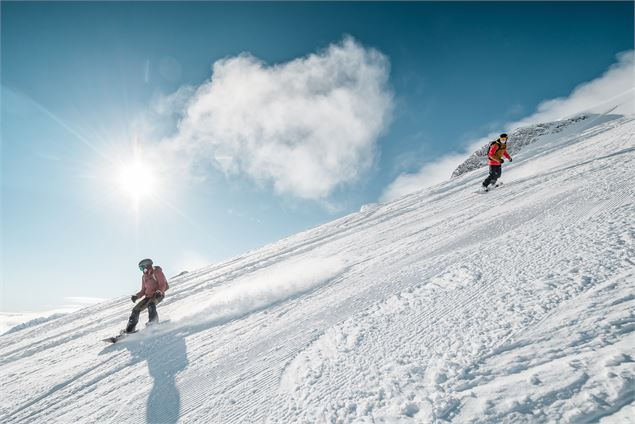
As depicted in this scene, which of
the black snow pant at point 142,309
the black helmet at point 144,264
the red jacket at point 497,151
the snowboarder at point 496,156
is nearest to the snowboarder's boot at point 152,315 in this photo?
the black snow pant at point 142,309

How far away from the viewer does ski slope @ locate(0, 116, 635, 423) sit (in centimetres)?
239

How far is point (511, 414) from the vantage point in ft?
7.04

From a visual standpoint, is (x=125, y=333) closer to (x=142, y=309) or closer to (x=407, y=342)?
(x=142, y=309)

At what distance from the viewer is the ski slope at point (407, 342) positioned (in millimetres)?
2389

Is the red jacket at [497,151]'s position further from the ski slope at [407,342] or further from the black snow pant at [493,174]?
the ski slope at [407,342]

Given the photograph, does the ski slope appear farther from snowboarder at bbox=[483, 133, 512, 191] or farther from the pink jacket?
snowboarder at bbox=[483, 133, 512, 191]

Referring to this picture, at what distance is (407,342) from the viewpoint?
129 inches

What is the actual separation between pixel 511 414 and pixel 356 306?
2.56 meters

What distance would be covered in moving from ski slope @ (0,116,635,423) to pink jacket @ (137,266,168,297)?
65 centimetres

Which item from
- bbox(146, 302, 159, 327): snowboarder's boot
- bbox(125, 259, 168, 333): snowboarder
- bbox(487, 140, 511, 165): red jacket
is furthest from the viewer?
bbox(487, 140, 511, 165): red jacket

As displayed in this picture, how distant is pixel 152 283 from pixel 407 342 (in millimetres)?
5906

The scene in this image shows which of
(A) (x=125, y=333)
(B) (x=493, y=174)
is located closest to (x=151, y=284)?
(A) (x=125, y=333)

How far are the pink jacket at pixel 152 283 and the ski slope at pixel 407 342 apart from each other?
65cm

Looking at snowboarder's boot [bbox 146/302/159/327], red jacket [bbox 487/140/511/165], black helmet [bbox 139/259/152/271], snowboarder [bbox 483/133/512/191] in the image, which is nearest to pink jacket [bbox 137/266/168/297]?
black helmet [bbox 139/259/152/271]
